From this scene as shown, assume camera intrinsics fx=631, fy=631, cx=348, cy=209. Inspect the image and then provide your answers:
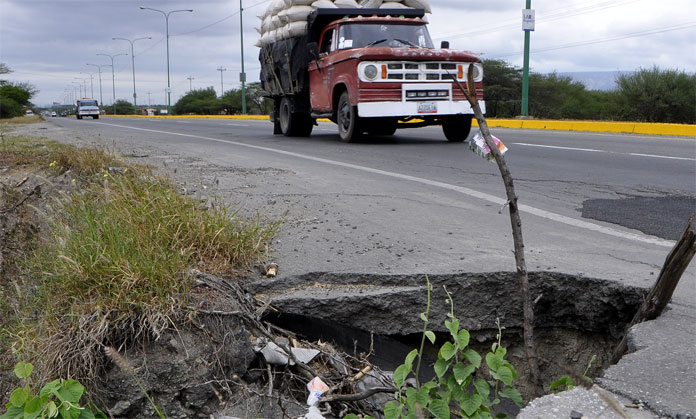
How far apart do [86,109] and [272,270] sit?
5267 cm

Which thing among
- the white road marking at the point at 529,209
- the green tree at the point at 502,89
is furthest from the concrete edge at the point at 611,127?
the green tree at the point at 502,89

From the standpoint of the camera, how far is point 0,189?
570 centimetres

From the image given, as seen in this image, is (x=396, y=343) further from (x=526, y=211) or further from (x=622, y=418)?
(x=526, y=211)

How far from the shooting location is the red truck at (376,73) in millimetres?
9898

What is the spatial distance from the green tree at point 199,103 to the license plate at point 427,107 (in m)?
66.4

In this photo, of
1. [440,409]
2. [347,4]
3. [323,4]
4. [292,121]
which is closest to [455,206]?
[440,409]

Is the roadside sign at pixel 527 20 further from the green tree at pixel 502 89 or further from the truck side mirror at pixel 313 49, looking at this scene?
the green tree at pixel 502 89

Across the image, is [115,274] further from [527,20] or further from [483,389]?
[527,20]

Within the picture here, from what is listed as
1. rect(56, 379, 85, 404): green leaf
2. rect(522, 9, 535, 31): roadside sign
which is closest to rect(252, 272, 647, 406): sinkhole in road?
rect(56, 379, 85, 404): green leaf

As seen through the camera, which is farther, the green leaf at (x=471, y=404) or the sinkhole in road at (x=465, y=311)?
the sinkhole in road at (x=465, y=311)

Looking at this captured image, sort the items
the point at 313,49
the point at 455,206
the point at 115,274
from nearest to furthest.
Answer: the point at 115,274 < the point at 455,206 < the point at 313,49

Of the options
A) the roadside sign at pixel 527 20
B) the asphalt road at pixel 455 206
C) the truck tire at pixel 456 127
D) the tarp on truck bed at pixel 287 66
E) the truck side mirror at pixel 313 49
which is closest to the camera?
the asphalt road at pixel 455 206

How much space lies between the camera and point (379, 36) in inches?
422

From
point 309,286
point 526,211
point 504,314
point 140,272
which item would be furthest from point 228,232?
point 526,211
